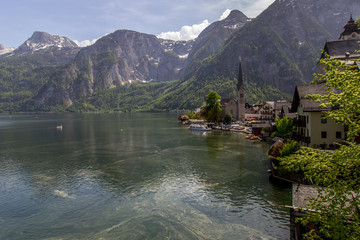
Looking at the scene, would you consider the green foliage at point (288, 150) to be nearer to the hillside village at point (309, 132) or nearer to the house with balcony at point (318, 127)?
the hillside village at point (309, 132)

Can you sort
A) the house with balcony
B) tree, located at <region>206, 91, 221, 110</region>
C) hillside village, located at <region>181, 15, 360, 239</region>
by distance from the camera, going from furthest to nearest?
tree, located at <region>206, 91, 221, 110</region>, the house with balcony, hillside village, located at <region>181, 15, 360, 239</region>

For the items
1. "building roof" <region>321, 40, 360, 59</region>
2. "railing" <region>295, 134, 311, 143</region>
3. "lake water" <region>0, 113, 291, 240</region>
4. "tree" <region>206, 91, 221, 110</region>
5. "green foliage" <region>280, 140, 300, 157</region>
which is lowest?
"lake water" <region>0, 113, 291, 240</region>

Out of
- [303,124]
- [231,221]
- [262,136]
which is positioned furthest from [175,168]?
[262,136]

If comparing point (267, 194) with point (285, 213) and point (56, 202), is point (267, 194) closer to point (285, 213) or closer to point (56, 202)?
point (285, 213)

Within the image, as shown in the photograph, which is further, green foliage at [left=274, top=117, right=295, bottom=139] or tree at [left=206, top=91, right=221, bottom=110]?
tree at [left=206, top=91, right=221, bottom=110]

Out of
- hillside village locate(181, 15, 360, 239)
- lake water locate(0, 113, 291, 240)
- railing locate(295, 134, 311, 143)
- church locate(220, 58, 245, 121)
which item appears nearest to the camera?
hillside village locate(181, 15, 360, 239)

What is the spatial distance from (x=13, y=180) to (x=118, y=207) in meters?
29.3

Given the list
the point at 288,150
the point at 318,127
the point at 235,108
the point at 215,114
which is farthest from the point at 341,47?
the point at 235,108

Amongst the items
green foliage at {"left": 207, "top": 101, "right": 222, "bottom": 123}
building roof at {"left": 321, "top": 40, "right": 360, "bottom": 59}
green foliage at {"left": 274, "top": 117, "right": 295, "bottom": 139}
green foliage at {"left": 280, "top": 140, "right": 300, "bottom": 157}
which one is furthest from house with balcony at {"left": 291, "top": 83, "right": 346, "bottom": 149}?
green foliage at {"left": 207, "top": 101, "right": 222, "bottom": 123}

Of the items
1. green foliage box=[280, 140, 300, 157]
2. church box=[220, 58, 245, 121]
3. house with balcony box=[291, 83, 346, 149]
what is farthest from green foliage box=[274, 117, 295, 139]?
church box=[220, 58, 245, 121]

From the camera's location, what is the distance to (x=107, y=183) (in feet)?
156

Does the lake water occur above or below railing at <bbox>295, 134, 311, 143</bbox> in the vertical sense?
below

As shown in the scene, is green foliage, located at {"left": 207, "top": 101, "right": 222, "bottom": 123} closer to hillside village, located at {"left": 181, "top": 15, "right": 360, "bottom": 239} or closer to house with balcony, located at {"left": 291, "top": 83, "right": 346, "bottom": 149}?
hillside village, located at {"left": 181, "top": 15, "right": 360, "bottom": 239}

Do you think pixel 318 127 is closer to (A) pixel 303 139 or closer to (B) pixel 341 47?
(A) pixel 303 139
